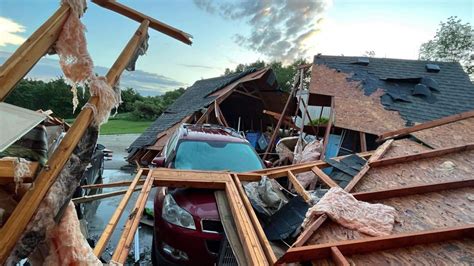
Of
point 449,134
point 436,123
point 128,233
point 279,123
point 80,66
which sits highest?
point 80,66

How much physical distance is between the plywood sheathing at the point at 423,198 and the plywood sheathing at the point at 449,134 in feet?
3.03

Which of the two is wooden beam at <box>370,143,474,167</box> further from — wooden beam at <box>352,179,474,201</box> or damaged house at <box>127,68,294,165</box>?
damaged house at <box>127,68,294,165</box>

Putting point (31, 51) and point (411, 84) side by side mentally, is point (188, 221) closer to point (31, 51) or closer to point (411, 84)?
point (31, 51)

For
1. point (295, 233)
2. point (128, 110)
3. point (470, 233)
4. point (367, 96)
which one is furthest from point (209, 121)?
point (128, 110)

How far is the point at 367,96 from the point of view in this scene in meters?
8.20

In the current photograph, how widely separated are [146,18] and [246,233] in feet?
6.77

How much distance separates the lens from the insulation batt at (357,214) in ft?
8.33

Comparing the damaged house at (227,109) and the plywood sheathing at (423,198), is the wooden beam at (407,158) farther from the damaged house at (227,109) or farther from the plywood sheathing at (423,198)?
the damaged house at (227,109)

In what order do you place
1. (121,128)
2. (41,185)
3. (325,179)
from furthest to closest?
(121,128) < (325,179) < (41,185)

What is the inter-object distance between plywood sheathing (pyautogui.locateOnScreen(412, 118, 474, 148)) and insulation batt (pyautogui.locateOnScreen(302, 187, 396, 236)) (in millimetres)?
3270

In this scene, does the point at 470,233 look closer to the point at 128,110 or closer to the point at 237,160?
the point at 237,160

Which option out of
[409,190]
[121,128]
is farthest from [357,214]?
[121,128]

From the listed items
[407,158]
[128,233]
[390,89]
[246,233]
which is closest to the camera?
[128,233]

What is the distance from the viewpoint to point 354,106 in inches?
313
